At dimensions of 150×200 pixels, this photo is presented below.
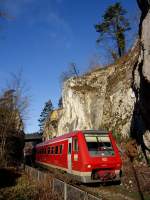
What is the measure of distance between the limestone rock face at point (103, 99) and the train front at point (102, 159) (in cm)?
858

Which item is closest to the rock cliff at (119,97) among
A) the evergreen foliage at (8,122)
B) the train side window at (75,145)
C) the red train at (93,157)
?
the red train at (93,157)

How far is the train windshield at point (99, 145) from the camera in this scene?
52.8ft

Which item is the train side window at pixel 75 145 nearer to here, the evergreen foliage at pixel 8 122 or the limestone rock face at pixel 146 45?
the limestone rock face at pixel 146 45

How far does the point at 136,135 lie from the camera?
2325 centimetres

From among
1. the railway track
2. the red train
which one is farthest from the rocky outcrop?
the railway track

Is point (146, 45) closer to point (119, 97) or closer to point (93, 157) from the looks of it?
point (93, 157)

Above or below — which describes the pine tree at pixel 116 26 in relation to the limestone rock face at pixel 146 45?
above

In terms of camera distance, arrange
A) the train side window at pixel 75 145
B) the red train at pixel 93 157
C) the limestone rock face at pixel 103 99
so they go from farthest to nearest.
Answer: the limestone rock face at pixel 103 99
the train side window at pixel 75 145
the red train at pixel 93 157

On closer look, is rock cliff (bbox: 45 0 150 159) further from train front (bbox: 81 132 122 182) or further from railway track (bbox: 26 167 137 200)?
railway track (bbox: 26 167 137 200)

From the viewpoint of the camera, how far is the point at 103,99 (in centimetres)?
3331

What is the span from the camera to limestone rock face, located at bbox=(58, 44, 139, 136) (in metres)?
27.6

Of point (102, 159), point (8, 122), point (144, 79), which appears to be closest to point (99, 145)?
point (102, 159)

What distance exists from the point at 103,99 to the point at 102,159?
1786cm

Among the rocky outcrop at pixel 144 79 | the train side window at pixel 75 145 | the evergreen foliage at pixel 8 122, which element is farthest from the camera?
the evergreen foliage at pixel 8 122
